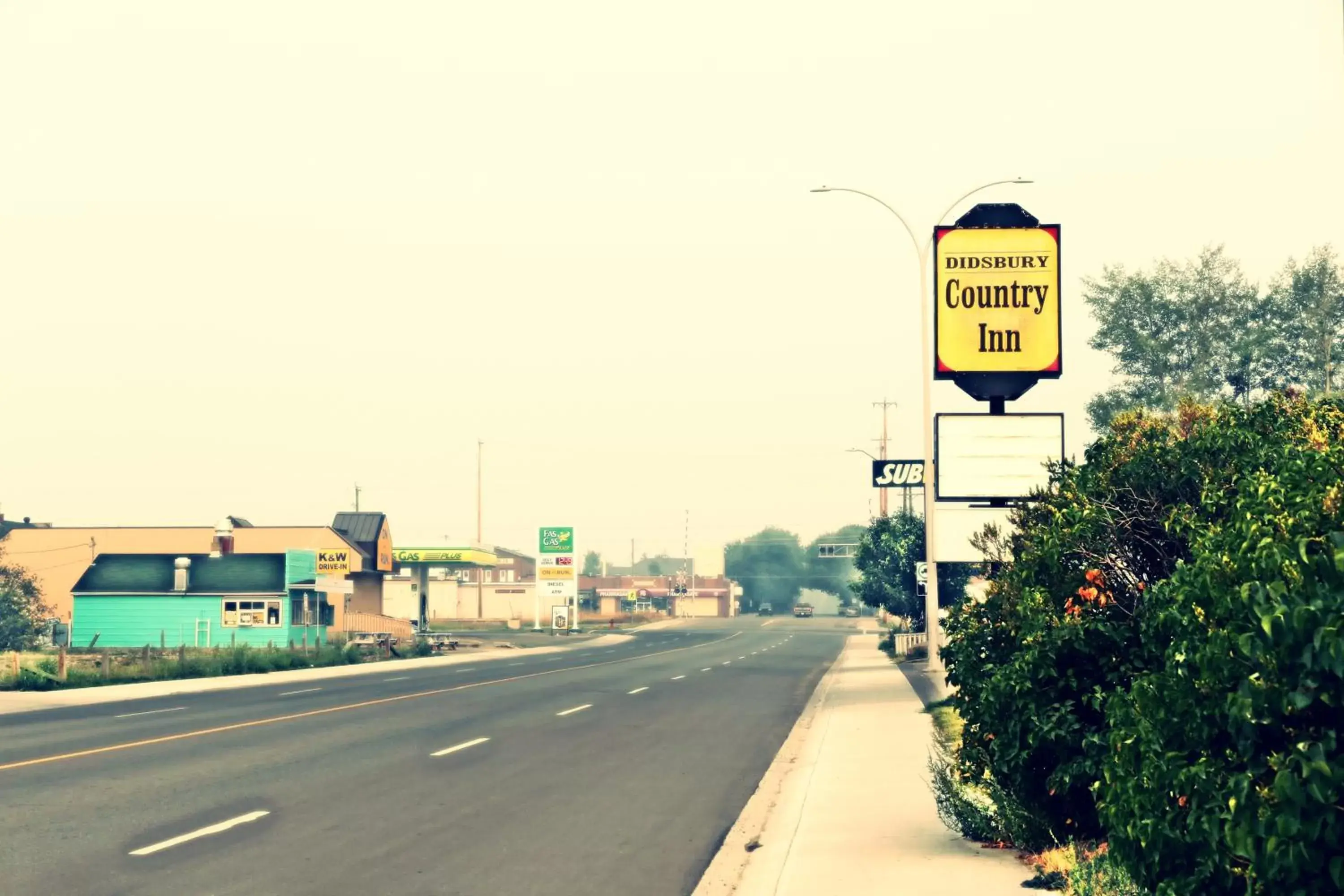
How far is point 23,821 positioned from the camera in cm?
1348

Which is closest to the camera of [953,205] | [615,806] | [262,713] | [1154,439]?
[1154,439]

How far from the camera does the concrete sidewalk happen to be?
1036 centimetres

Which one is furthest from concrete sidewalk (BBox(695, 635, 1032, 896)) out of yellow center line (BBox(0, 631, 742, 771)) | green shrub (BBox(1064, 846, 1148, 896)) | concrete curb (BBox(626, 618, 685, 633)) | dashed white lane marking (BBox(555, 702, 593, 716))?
concrete curb (BBox(626, 618, 685, 633))

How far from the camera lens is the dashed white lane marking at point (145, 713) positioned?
87.4 feet

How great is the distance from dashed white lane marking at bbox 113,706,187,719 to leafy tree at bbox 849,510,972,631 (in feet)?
107

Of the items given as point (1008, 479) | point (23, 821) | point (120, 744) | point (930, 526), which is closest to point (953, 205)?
point (930, 526)

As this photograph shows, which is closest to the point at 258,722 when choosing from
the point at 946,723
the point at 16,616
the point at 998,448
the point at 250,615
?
the point at 946,723

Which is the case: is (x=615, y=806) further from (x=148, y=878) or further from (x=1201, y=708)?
(x=1201, y=708)

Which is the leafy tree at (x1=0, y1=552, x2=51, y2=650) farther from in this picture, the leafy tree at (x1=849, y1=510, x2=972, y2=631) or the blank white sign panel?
the blank white sign panel

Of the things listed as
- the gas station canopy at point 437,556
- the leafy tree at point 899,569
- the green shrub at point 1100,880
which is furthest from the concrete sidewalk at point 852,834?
the gas station canopy at point 437,556

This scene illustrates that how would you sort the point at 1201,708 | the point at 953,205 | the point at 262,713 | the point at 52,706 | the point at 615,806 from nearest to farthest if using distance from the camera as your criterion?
the point at 1201,708
the point at 615,806
the point at 262,713
the point at 52,706
the point at 953,205

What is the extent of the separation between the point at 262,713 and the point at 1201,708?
957 inches

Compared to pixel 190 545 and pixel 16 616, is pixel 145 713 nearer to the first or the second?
pixel 16 616

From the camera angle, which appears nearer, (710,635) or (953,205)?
(953,205)
